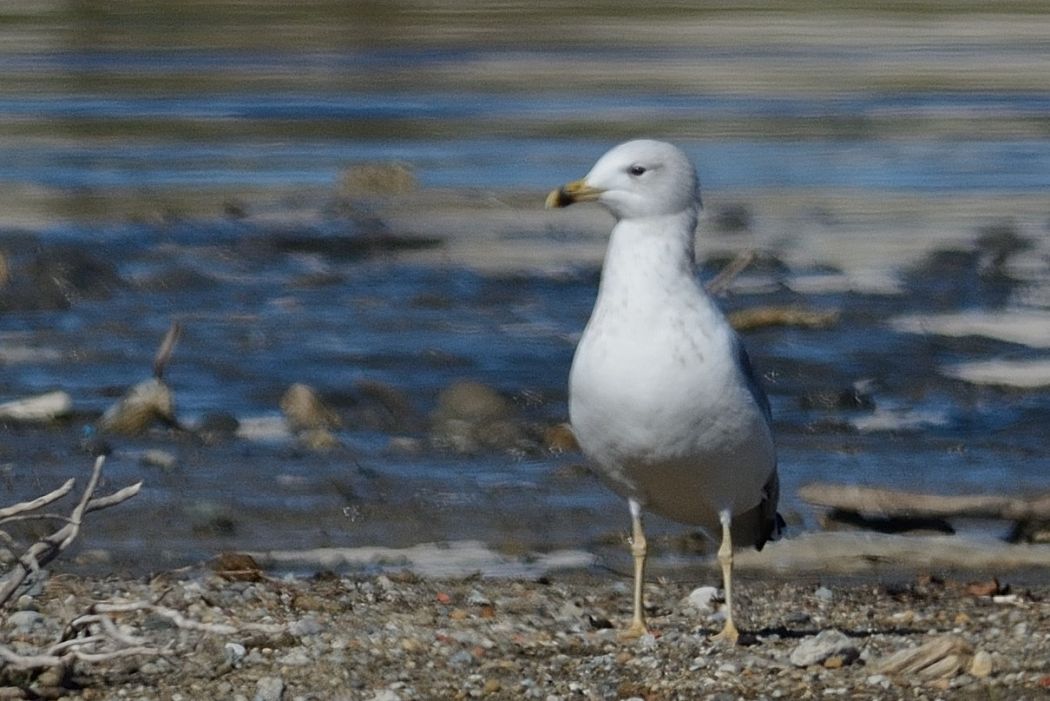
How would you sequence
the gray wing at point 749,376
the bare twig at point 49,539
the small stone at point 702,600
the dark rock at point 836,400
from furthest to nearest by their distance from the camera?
the dark rock at point 836,400, the small stone at point 702,600, the gray wing at point 749,376, the bare twig at point 49,539

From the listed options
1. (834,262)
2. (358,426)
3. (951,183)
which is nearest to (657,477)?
(358,426)

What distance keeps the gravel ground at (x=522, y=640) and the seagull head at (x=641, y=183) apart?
984 mm

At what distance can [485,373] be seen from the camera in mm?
8578

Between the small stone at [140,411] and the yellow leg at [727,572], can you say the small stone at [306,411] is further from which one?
the yellow leg at [727,572]

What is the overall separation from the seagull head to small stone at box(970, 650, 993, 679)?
52.6 inches

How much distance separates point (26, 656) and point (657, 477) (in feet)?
5.22

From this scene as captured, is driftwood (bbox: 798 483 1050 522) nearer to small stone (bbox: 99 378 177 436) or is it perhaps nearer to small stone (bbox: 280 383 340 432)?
small stone (bbox: 280 383 340 432)

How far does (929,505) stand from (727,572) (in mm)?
1124

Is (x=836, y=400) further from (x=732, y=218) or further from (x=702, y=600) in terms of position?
(x=732, y=218)

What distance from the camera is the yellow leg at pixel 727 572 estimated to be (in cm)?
527

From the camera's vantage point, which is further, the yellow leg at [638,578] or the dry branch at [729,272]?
the dry branch at [729,272]

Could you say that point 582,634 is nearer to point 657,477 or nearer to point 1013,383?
point 657,477

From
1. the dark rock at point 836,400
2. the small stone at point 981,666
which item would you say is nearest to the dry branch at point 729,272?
the dark rock at point 836,400

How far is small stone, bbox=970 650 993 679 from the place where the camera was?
16.0 feet
